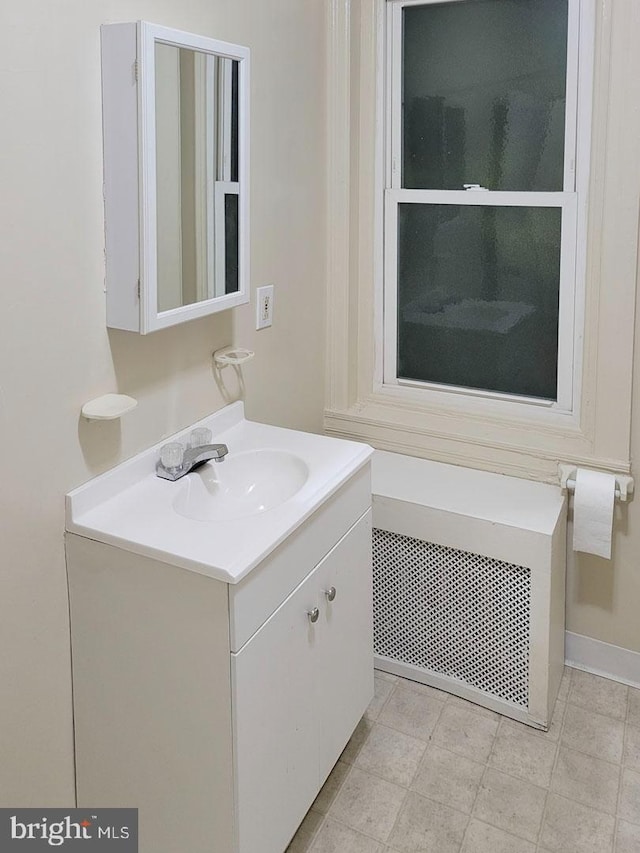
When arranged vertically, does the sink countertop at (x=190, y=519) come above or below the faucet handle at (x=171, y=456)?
below

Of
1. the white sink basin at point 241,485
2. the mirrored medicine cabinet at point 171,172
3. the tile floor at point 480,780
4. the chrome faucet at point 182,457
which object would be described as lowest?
the tile floor at point 480,780

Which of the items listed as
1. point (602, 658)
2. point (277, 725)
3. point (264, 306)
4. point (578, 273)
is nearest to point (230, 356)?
point (264, 306)

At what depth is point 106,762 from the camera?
1.70m

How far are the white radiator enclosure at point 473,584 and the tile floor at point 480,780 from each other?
80 mm

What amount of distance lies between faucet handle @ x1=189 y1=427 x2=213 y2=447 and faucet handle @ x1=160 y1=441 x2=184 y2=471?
7 centimetres

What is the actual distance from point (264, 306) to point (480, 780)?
51.7 inches

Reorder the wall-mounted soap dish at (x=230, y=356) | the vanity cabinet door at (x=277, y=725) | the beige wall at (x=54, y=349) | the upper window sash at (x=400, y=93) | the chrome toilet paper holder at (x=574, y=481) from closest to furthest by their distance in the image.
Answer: the beige wall at (x=54, y=349), the vanity cabinet door at (x=277, y=725), the wall-mounted soap dish at (x=230, y=356), the upper window sash at (x=400, y=93), the chrome toilet paper holder at (x=574, y=481)

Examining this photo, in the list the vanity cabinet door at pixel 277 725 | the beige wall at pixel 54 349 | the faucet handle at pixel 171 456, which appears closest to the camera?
the beige wall at pixel 54 349

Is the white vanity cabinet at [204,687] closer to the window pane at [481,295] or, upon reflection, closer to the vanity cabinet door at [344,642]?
the vanity cabinet door at [344,642]

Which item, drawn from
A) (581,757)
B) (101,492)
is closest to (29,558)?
(101,492)

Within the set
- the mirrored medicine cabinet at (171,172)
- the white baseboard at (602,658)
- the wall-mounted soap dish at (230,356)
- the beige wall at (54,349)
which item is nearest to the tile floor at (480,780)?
the white baseboard at (602,658)

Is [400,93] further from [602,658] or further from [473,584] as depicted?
[602,658]

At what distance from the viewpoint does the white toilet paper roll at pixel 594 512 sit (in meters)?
2.20
